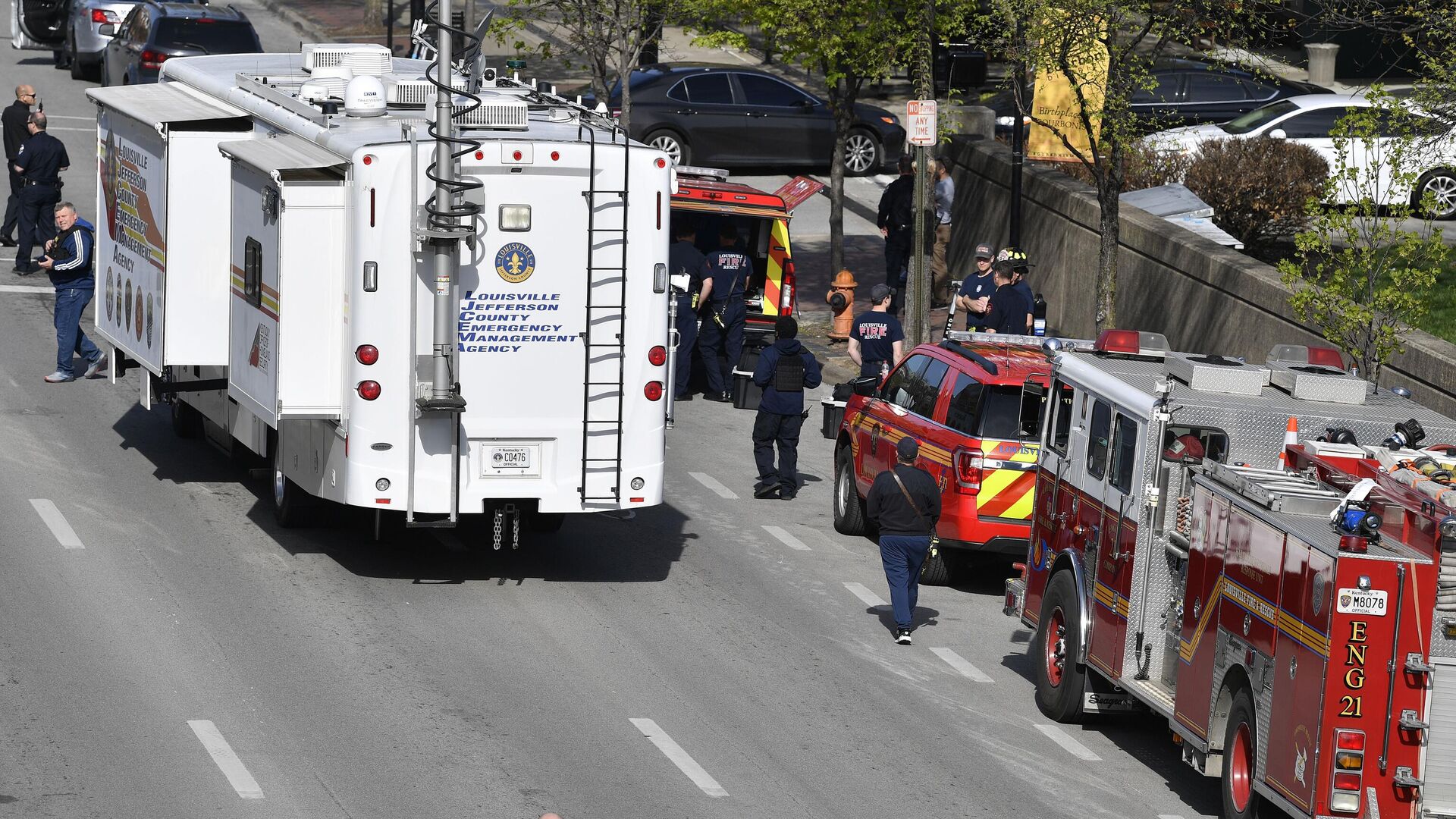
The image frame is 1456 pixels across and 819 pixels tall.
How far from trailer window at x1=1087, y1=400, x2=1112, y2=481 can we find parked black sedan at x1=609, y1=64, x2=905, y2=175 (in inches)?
760

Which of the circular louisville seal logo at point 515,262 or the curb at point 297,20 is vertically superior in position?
the curb at point 297,20

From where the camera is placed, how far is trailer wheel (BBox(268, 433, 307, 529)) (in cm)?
1558

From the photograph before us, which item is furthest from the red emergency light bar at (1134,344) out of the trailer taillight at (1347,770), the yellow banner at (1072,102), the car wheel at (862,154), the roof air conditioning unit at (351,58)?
the car wheel at (862,154)

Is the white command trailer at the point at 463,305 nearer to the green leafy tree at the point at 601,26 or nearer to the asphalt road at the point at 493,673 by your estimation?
the asphalt road at the point at 493,673

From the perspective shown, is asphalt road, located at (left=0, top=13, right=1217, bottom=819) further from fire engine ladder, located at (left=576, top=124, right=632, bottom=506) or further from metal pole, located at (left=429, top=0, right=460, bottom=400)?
metal pole, located at (left=429, top=0, right=460, bottom=400)

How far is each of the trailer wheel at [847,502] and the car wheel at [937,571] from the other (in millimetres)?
1240

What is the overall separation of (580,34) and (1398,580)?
1962cm

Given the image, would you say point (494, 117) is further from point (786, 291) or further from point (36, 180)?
point (36, 180)

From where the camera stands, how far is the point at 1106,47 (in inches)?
782

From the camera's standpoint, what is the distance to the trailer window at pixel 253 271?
14.8 metres

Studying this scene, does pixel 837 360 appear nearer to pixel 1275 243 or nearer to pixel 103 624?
pixel 1275 243

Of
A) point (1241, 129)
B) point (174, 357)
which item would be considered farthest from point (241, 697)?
point (1241, 129)

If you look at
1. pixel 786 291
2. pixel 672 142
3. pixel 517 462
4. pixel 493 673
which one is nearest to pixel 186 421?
pixel 517 462

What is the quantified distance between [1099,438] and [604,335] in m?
Result: 3.77
